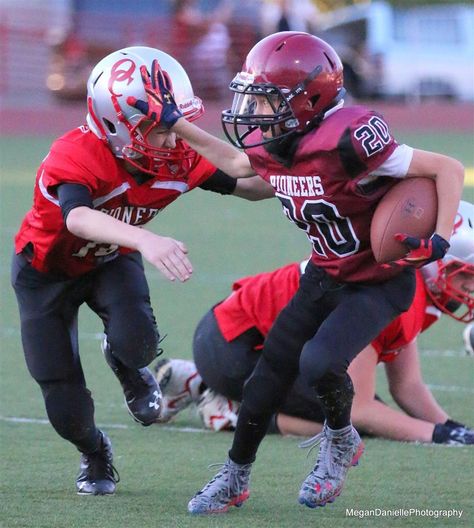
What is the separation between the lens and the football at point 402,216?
154 inches

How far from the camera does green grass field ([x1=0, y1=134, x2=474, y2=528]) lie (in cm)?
394

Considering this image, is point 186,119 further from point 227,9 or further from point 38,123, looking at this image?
point 227,9

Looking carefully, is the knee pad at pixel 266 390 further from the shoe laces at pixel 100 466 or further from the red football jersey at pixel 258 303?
the red football jersey at pixel 258 303

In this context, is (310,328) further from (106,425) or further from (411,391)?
(106,425)

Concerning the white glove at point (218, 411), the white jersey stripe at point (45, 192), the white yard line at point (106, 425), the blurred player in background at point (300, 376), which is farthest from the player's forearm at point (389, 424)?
the white jersey stripe at point (45, 192)

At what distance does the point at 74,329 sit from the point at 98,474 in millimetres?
511

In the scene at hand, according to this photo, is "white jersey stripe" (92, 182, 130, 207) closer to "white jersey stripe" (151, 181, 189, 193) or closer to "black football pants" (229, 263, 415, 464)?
"white jersey stripe" (151, 181, 189, 193)

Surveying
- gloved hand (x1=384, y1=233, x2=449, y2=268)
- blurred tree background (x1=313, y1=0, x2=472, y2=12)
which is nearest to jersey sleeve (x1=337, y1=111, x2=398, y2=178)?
gloved hand (x1=384, y1=233, x2=449, y2=268)

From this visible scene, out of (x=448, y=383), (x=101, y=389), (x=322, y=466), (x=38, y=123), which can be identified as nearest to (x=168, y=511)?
(x=322, y=466)

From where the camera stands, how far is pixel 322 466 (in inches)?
157

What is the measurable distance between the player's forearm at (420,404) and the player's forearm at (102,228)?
185 centimetres

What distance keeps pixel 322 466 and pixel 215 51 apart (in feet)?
52.5

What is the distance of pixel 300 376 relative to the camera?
15.9ft

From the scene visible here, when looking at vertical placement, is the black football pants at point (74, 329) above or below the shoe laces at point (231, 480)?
above
